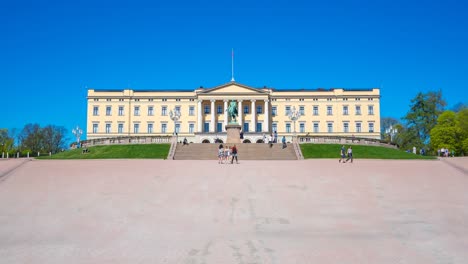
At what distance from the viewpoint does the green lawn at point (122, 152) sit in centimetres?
4322

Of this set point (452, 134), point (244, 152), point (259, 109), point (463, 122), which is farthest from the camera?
point (259, 109)

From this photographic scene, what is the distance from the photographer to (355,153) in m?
45.3

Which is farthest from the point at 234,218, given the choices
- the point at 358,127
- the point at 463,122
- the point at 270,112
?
the point at 358,127

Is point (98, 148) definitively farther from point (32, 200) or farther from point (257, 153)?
point (32, 200)

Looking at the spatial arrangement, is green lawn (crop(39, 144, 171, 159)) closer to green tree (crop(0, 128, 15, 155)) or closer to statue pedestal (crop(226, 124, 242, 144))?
statue pedestal (crop(226, 124, 242, 144))

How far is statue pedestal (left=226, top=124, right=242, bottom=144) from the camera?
2131 inches

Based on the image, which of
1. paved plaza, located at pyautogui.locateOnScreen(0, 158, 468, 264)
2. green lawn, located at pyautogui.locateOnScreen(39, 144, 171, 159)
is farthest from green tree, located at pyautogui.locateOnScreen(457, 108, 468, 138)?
paved plaza, located at pyautogui.locateOnScreen(0, 158, 468, 264)

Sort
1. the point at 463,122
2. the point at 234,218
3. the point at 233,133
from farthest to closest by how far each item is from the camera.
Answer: the point at 463,122, the point at 233,133, the point at 234,218

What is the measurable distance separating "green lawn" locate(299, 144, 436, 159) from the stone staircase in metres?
2.16

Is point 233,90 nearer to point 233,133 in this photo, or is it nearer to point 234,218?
point 233,133

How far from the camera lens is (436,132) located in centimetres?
6838

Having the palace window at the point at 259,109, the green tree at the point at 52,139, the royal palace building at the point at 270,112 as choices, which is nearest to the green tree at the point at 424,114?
the royal palace building at the point at 270,112

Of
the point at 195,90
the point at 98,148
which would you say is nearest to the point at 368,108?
the point at 195,90

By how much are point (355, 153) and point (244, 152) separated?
39.3 feet
